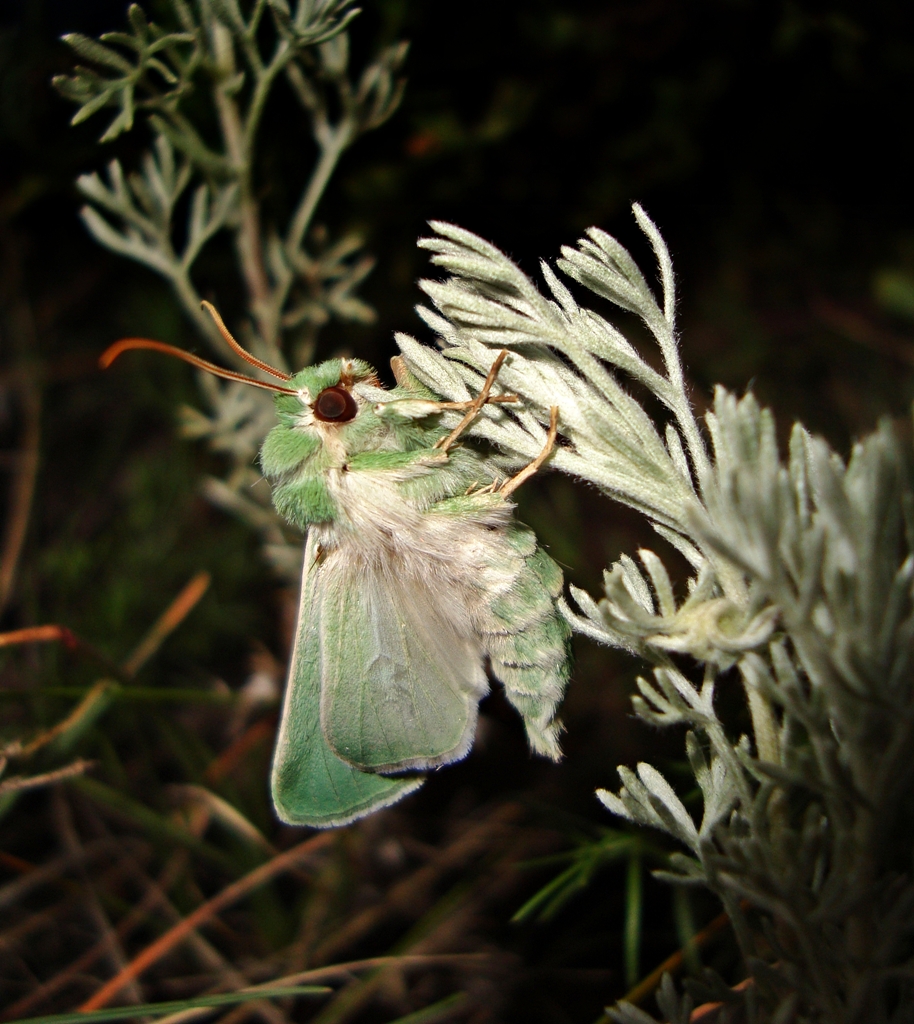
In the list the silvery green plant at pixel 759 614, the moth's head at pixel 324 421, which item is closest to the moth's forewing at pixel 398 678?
the moth's head at pixel 324 421

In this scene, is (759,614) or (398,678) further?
(398,678)

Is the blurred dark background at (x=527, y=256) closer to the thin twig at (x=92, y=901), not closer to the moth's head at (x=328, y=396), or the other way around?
the thin twig at (x=92, y=901)

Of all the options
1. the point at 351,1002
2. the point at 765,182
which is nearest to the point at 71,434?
the point at 351,1002

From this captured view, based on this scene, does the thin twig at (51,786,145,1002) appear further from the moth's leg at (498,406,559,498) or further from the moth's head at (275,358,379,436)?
the moth's leg at (498,406,559,498)

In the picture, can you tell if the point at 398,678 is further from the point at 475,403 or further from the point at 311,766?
the point at 475,403

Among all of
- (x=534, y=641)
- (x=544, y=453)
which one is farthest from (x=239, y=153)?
(x=534, y=641)

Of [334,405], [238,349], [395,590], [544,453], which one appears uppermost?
[238,349]
